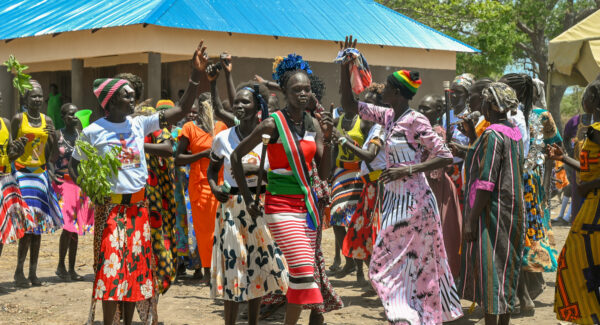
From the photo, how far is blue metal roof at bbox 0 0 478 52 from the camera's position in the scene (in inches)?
665

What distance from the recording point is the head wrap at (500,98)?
6.13m

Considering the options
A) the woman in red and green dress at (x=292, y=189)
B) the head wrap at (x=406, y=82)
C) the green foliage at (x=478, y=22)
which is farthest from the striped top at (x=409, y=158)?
the green foliage at (x=478, y=22)

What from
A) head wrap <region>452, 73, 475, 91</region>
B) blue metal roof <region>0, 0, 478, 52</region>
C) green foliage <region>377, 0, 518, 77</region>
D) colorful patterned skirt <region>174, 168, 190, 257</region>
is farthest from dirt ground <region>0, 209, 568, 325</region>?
green foliage <region>377, 0, 518, 77</region>

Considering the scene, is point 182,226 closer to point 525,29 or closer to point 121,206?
point 121,206

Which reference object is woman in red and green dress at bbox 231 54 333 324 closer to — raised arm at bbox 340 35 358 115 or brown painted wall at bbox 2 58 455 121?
raised arm at bbox 340 35 358 115

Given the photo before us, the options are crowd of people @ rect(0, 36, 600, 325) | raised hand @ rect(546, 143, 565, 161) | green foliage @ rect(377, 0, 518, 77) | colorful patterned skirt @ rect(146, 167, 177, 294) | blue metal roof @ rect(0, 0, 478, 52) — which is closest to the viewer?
crowd of people @ rect(0, 36, 600, 325)

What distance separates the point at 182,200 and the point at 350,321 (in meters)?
2.88

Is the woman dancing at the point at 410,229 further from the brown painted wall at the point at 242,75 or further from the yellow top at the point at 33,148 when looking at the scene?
the brown painted wall at the point at 242,75

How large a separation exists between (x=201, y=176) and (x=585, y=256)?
433cm

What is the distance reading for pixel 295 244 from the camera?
5.89 metres

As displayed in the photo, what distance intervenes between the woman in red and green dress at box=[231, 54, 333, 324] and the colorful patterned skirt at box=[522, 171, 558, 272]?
2.40 m

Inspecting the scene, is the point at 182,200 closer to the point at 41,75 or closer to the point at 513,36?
the point at 41,75

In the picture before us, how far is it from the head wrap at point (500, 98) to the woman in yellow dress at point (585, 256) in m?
0.61

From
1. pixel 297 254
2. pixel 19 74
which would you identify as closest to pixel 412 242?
pixel 297 254
